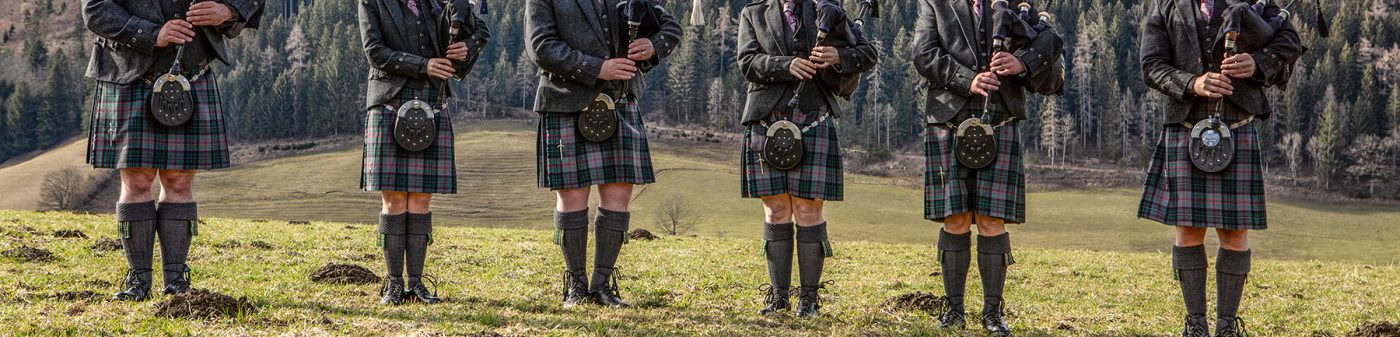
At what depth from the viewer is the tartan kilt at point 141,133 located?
23.0 feet

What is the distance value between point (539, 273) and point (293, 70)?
5619 inches

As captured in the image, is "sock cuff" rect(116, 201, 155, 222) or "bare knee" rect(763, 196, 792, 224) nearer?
"sock cuff" rect(116, 201, 155, 222)

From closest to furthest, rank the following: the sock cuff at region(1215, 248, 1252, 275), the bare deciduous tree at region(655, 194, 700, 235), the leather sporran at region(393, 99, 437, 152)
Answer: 1. the sock cuff at region(1215, 248, 1252, 275)
2. the leather sporran at region(393, 99, 437, 152)
3. the bare deciduous tree at region(655, 194, 700, 235)

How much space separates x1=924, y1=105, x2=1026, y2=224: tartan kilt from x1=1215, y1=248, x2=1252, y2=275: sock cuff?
1.33 meters

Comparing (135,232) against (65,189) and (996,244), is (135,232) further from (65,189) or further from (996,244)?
(65,189)

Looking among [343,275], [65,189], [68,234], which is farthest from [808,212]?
[65,189]

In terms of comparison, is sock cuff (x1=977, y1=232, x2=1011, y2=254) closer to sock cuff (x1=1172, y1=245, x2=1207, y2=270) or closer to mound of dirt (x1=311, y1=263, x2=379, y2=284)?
sock cuff (x1=1172, y1=245, x2=1207, y2=270)

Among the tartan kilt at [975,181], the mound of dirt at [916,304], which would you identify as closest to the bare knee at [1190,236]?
the tartan kilt at [975,181]

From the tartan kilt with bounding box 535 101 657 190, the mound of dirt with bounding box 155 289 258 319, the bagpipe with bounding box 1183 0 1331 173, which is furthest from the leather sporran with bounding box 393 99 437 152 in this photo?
the bagpipe with bounding box 1183 0 1331 173

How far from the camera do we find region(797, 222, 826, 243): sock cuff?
764cm

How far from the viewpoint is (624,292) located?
884 centimetres

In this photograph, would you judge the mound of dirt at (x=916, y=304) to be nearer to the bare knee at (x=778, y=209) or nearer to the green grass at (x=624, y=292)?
the green grass at (x=624, y=292)

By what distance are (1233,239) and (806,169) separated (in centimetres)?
293

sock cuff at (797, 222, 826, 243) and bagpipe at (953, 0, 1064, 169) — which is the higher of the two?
bagpipe at (953, 0, 1064, 169)
